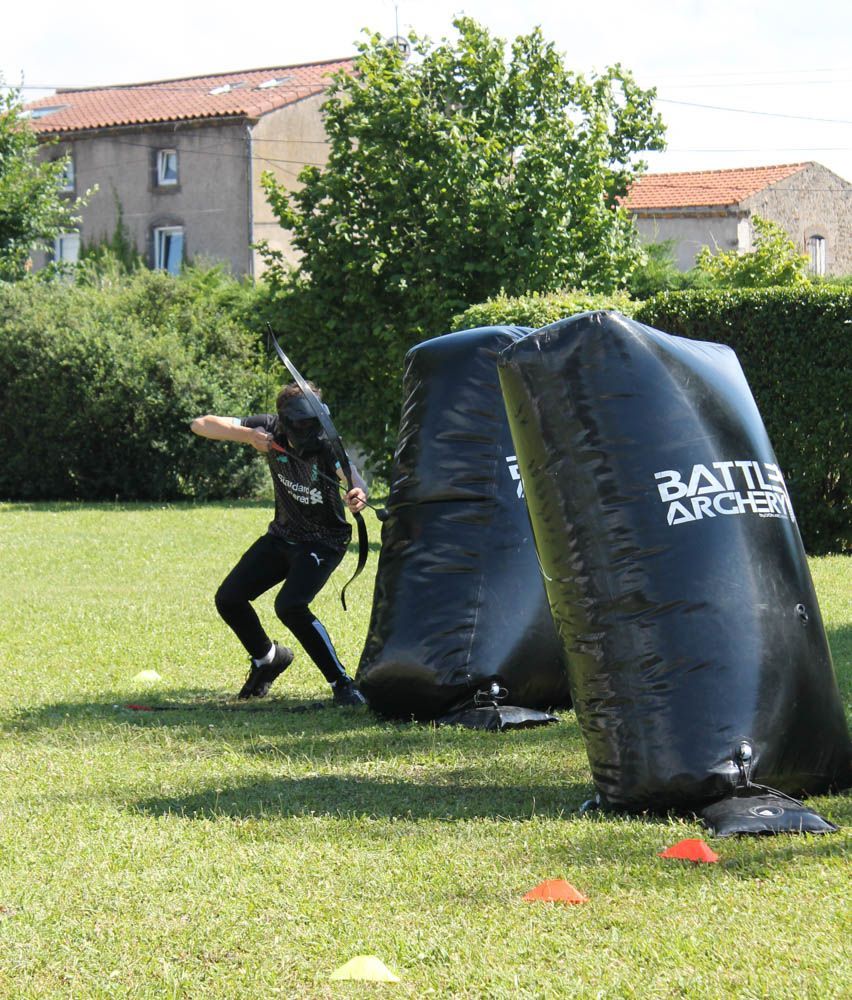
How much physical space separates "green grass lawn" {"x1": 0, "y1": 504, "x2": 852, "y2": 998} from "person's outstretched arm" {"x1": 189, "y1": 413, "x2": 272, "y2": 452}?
4.59 feet

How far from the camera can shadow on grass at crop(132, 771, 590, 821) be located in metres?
4.81

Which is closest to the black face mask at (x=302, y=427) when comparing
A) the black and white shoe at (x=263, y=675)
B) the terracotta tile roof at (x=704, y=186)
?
the black and white shoe at (x=263, y=675)

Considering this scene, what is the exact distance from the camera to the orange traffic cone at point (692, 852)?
404cm

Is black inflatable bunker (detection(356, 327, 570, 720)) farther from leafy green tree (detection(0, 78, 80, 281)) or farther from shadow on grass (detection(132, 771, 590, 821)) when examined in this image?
leafy green tree (detection(0, 78, 80, 281))

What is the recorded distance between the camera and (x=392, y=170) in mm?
21281

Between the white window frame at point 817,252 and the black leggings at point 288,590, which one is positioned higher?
the white window frame at point 817,252

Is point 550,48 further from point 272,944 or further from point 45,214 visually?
point 272,944

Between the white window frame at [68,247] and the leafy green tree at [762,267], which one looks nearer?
the leafy green tree at [762,267]

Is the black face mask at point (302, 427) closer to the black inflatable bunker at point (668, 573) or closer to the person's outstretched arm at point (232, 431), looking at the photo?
the person's outstretched arm at point (232, 431)

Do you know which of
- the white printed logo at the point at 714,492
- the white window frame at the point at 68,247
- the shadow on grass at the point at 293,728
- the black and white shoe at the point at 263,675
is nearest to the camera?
the white printed logo at the point at 714,492

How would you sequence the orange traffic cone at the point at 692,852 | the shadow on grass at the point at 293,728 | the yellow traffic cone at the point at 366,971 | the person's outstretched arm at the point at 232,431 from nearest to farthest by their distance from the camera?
the yellow traffic cone at the point at 366,971 → the orange traffic cone at the point at 692,852 → the shadow on grass at the point at 293,728 → the person's outstretched arm at the point at 232,431

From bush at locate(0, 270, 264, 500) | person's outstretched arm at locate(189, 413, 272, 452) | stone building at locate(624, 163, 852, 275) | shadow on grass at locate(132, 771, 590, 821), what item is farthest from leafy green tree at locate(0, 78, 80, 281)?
shadow on grass at locate(132, 771, 590, 821)

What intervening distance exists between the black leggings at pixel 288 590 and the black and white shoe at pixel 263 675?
0.07 m

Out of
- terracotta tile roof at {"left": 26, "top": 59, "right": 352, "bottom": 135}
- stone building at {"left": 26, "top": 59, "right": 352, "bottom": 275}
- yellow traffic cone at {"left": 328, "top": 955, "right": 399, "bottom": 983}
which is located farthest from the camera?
terracotta tile roof at {"left": 26, "top": 59, "right": 352, "bottom": 135}
